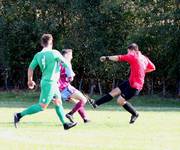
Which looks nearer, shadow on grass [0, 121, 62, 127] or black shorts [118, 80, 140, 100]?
shadow on grass [0, 121, 62, 127]

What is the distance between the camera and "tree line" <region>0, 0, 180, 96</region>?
30.4 metres

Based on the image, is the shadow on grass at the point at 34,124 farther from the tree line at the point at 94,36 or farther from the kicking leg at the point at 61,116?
the tree line at the point at 94,36

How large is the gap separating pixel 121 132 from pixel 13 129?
229 centimetres

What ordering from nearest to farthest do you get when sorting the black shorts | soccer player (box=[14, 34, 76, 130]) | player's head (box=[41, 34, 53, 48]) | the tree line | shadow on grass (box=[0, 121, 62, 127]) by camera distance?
player's head (box=[41, 34, 53, 48])
soccer player (box=[14, 34, 76, 130])
shadow on grass (box=[0, 121, 62, 127])
the black shorts
the tree line

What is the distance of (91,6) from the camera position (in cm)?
3269

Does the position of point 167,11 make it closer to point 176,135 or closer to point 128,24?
point 128,24

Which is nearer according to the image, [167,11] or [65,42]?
[167,11]

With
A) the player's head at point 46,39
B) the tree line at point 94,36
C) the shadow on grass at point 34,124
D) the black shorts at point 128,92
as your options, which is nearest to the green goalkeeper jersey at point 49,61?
the player's head at point 46,39

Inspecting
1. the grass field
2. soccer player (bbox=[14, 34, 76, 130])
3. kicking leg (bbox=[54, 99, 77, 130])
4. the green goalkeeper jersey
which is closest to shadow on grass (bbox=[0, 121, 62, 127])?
the grass field

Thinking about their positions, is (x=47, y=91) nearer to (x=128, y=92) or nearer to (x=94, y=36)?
(x=128, y=92)

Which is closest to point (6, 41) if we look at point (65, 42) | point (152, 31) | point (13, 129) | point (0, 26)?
point (0, 26)

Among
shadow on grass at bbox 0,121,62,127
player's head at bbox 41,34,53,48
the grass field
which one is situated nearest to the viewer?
the grass field

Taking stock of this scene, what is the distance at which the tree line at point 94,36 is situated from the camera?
3044 centimetres

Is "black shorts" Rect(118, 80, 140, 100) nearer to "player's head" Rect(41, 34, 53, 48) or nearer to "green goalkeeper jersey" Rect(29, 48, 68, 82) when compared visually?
"green goalkeeper jersey" Rect(29, 48, 68, 82)
